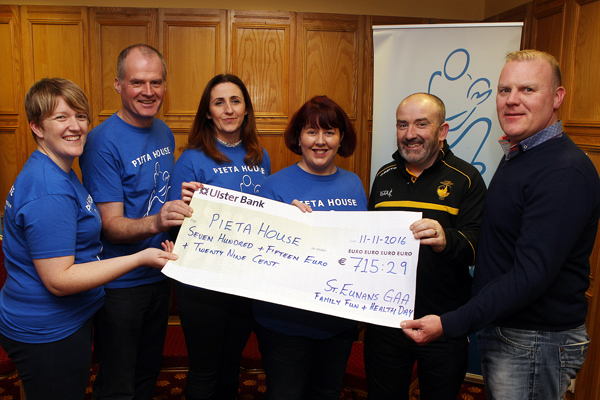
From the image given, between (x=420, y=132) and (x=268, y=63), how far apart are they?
2.17 m

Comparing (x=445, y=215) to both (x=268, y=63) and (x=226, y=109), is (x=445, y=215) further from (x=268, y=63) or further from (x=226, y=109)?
(x=268, y=63)

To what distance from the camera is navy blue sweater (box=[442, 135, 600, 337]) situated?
117 centimetres

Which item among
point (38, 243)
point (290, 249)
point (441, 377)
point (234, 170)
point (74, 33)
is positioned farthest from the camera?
point (74, 33)

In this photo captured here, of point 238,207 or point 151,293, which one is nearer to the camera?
point 238,207

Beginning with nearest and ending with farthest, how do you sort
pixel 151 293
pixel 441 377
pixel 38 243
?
pixel 38 243 → pixel 441 377 → pixel 151 293

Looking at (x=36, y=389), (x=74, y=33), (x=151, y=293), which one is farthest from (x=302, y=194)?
(x=74, y=33)

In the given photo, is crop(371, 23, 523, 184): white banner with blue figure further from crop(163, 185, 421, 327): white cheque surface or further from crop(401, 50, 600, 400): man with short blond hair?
crop(163, 185, 421, 327): white cheque surface

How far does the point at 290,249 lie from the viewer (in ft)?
4.84

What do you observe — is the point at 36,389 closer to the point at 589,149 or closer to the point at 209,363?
the point at 209,363

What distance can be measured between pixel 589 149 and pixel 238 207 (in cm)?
216

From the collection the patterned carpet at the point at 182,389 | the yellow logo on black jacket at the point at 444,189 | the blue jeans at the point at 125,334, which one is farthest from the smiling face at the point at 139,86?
the patterned carpet at the point at 182,389

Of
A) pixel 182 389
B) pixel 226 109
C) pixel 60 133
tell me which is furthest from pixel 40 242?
pixel 182 389

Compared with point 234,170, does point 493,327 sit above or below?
below

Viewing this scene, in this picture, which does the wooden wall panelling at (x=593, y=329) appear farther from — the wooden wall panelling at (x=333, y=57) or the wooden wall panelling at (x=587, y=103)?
the wooden wall panelling at (x=333, y=57)
